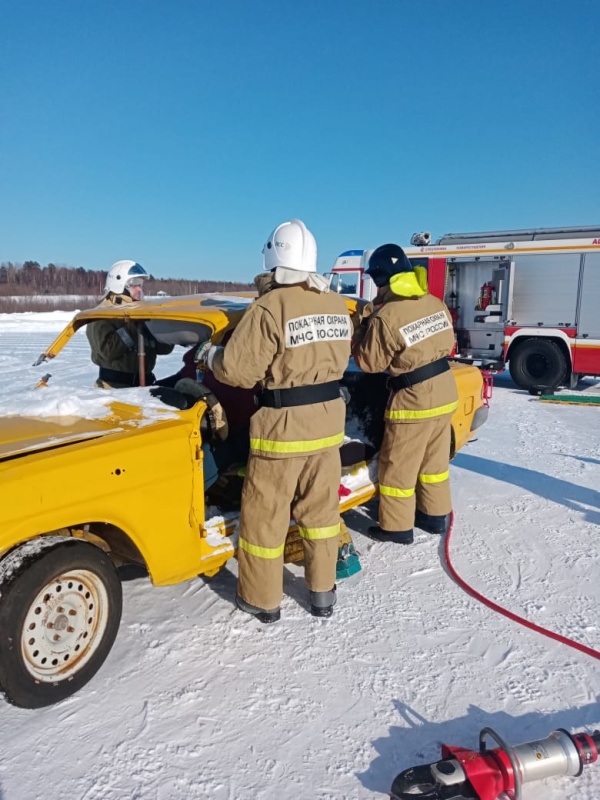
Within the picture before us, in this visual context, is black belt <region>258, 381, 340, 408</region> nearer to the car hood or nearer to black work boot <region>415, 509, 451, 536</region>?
the car hood

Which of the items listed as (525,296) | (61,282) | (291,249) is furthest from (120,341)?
(61,282)

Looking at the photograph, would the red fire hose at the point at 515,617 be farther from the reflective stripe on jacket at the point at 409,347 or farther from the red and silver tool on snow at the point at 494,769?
the reflective stripe on jacket at the point at 409,347

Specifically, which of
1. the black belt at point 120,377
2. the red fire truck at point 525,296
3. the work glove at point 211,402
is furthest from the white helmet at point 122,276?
the red fire truck at point 525,296

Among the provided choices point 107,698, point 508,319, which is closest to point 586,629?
point 107,698

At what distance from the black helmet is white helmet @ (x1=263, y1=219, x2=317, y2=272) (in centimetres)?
97

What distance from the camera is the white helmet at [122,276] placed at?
4.80 m

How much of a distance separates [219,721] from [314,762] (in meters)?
0.44

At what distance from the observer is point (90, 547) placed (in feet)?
8.63

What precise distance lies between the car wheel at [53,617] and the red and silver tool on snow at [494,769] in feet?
4.59

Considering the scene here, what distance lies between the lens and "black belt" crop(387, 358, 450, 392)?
4059 millimetres

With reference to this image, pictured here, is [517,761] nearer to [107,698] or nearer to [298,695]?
[298,695]

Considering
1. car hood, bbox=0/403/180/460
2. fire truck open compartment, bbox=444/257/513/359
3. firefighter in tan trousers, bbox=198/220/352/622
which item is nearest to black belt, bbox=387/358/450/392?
firefighter in tan trousers, bbox=198/220/352/622

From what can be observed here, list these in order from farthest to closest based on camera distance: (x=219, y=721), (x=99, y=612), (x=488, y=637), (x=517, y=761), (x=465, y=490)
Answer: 1. (x=465, y=490)
2. (x=488, y=637)
3. (x=99, y=612)
4. (x=219, y=721)
5. (x=517, y=761)

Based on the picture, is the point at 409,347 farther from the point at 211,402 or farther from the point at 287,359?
the point at 211,402
